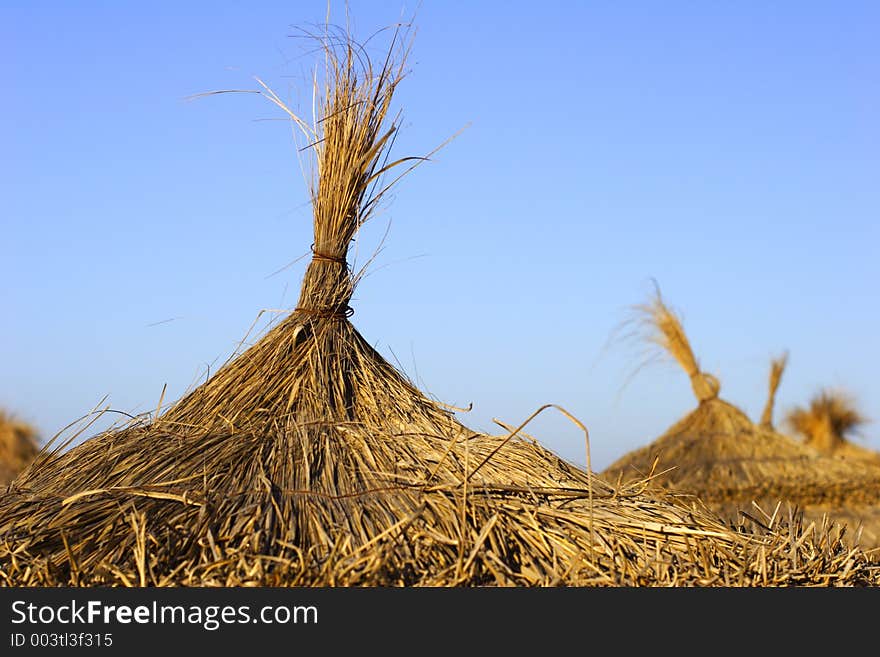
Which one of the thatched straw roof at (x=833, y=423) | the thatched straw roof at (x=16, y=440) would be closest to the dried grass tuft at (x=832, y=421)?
the thatched straw roof at (x=833, y=423)

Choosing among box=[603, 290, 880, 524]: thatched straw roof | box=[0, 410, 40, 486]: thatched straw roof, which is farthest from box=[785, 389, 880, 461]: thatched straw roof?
box=[0, 410, 40, 486]: thatched straw roof

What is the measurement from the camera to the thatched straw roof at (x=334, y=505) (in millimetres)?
2621

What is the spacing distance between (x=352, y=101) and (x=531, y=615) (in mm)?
2260

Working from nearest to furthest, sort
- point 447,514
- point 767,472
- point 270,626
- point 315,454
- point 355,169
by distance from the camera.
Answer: point 270,626, point 447,514, point 315,454, point 355,169, point 767,472

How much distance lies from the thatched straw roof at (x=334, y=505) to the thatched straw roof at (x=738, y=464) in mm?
7977

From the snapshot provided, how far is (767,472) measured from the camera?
1171cm

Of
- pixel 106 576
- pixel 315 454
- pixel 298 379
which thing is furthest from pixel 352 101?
pixel 106 576

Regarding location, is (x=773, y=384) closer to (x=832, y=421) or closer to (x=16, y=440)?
(x=832, y=421)

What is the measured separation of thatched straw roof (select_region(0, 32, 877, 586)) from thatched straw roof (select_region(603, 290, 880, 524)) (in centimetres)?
798

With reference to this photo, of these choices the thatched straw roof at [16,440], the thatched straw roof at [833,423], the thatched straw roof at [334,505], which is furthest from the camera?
the thatched straw roof at [833,423]

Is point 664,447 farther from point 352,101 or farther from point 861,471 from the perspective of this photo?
point 352,101

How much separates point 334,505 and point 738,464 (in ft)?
32.1

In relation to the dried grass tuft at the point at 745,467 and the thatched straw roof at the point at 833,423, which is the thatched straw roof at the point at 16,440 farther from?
the thatched straw roof at the point at 833,423

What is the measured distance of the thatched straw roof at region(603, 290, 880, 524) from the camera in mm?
11523
